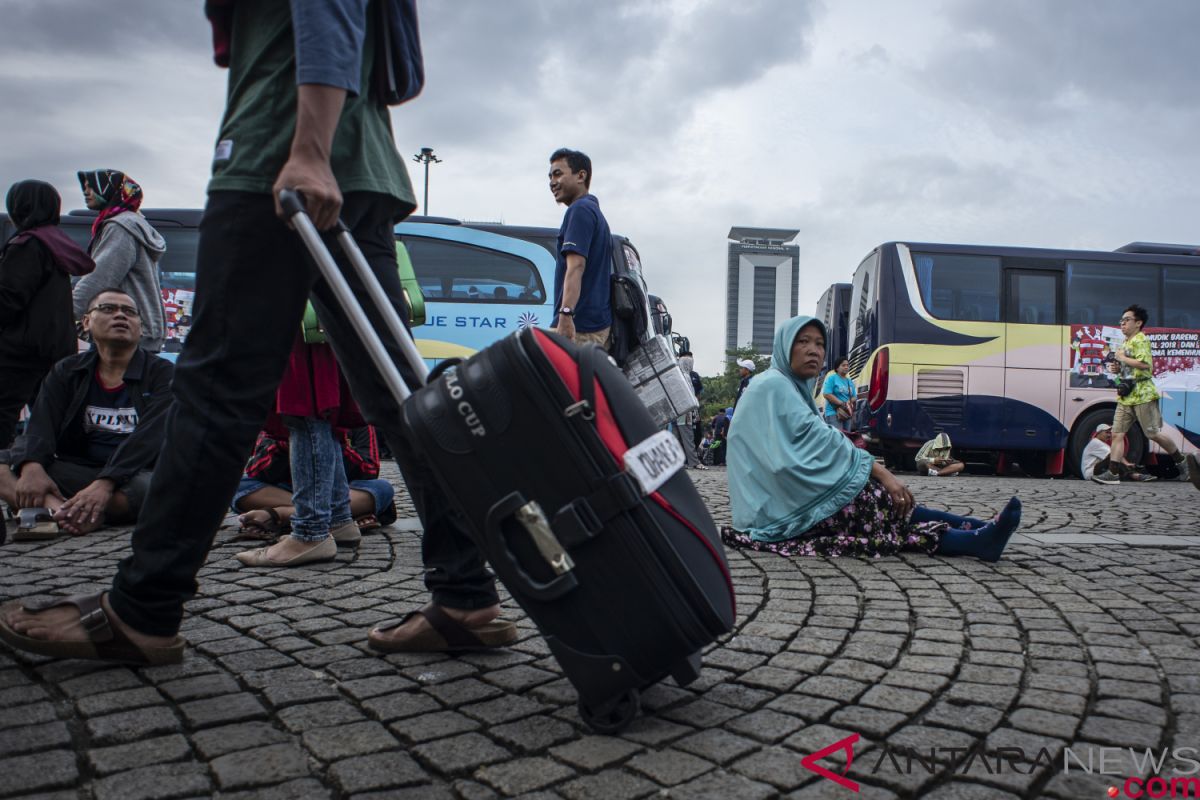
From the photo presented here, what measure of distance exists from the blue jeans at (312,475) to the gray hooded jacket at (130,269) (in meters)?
1.86

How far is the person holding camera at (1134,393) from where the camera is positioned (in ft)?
33.8

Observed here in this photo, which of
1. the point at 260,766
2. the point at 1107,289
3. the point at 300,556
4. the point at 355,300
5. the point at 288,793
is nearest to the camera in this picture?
the point at 288,793

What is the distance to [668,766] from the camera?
177cm

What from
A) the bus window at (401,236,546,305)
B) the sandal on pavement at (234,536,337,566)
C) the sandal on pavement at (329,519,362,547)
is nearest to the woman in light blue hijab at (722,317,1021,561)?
the sandal on pavement at (329,519,362,547)

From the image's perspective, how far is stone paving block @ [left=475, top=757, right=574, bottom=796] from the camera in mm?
1677

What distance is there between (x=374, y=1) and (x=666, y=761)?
1.91m

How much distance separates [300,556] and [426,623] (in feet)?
4.62

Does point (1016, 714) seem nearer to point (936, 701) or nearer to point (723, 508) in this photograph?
point (936, 701)

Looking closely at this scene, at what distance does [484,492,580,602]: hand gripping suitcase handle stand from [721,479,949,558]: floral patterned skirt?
2.69 metres

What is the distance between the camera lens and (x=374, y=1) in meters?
2.30

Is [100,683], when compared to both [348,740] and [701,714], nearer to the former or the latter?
[348,740]

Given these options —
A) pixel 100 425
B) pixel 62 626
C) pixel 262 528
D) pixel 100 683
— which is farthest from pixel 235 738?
pixel 100 425

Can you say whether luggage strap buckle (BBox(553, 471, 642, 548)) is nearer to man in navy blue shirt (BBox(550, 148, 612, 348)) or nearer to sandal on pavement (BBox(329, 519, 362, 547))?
sandal on pavement (BBox(329, 519, 362, 547))

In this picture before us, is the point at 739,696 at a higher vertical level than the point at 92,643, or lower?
lower
